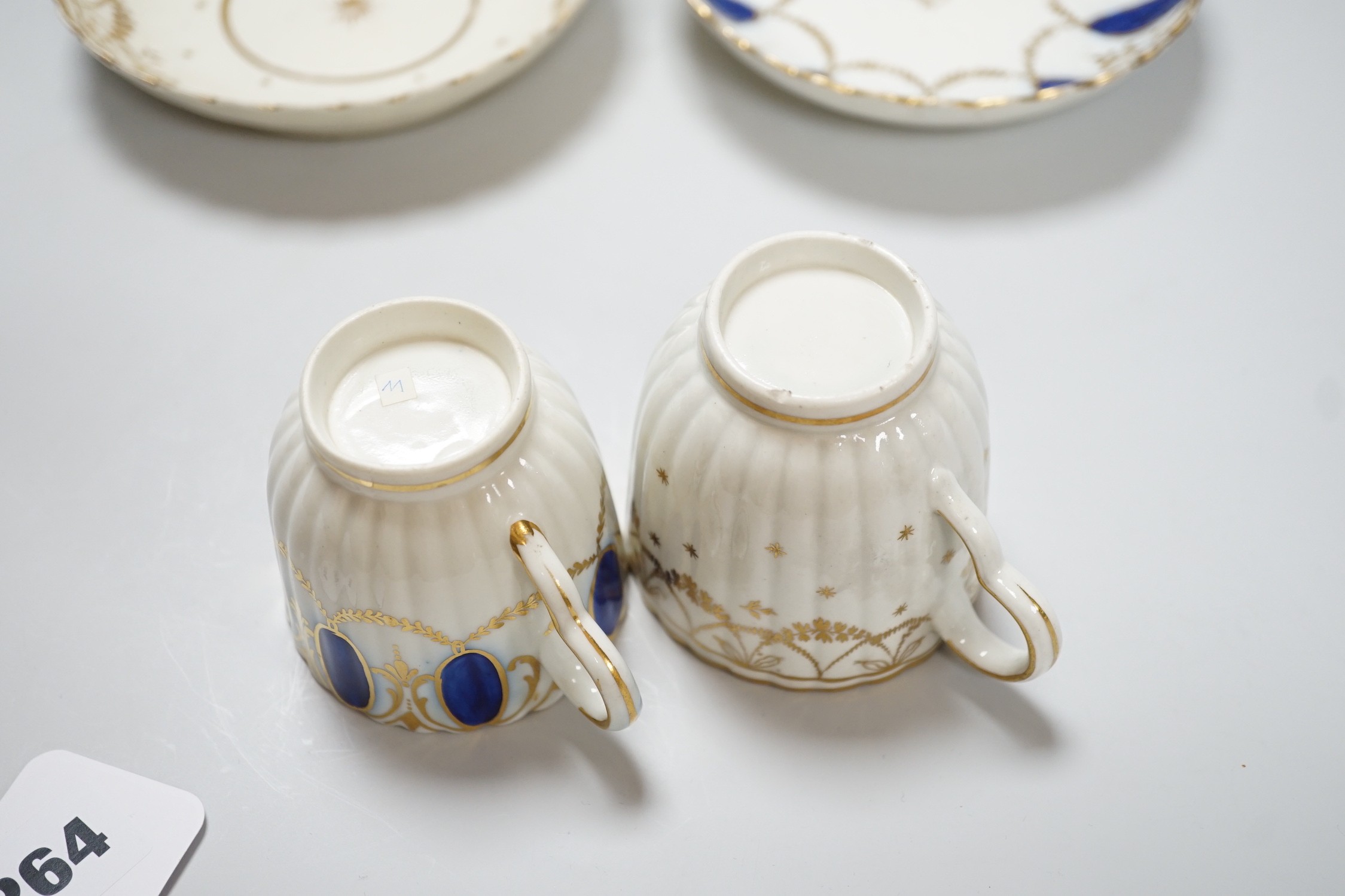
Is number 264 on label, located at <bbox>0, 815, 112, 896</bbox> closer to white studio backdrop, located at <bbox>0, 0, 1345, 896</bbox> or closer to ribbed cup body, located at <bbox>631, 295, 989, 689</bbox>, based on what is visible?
white studio backdrop, located at <bbox>0, 0, 1345, 896</bbox>

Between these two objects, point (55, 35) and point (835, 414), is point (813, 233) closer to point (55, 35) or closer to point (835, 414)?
point (835, 414)

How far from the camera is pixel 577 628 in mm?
588

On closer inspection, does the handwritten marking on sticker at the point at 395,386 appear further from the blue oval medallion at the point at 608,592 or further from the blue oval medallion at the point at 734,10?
the blue oval medallion at the point at 734,10

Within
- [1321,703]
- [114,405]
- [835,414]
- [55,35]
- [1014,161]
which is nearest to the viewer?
[835,414]

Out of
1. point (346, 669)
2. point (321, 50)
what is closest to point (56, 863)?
point (346, 669)

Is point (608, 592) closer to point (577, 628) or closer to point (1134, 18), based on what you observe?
point (577, 628)

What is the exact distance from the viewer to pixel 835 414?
565 millimetres

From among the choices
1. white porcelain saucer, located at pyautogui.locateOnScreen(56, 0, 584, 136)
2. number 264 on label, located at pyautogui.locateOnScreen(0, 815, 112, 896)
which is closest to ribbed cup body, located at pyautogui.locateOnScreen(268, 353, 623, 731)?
number 264 on label, located at pyautogui.locateOnScreen(0, 815, 112, 896)

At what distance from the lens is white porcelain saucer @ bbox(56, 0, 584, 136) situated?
3.05 feet

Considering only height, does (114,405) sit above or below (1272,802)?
above

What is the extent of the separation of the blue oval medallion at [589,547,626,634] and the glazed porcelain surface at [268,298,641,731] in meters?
0.01

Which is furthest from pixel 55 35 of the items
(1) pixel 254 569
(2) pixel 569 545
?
(2) pixel 569 545

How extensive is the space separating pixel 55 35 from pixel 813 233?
2.56 feet

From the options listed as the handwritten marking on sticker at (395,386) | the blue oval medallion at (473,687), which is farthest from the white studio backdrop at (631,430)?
Result: the handwritten marking on sticker at (395,386)
